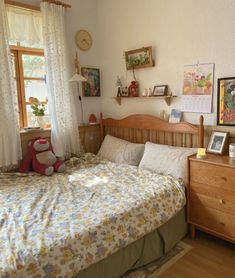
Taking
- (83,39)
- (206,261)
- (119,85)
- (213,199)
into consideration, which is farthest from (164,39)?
(206,261)

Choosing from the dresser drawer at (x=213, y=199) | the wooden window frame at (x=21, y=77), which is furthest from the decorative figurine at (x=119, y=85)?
the dresser drawer at (x=213, y=199)

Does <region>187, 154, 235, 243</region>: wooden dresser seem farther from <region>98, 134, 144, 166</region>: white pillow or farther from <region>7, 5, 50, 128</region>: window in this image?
<region>7, 5, 50, 128</region>: window

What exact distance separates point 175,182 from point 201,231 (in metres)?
0.61

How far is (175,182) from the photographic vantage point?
2289 millimetres

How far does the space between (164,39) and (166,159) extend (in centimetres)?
133

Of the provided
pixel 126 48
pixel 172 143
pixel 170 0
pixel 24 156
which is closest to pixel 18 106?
pixel 24 156

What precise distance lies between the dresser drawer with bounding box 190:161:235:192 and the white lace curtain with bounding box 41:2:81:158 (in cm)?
154

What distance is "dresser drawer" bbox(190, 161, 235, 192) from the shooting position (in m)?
2.01

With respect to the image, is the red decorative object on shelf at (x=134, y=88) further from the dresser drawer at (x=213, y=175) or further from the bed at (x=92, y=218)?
the dresser drawer at (x=213, y=175)

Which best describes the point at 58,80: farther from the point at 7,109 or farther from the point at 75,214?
the point at 75,214

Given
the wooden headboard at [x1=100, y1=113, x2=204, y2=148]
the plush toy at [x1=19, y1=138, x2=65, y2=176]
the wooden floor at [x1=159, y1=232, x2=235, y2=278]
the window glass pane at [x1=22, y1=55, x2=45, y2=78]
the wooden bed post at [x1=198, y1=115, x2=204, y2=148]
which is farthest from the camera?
the window glass pane at [x1=22, y1=55, x2=45, y2=78]

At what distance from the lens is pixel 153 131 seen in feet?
9.73

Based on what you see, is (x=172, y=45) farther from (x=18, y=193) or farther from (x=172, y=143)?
(x=18, y=193)

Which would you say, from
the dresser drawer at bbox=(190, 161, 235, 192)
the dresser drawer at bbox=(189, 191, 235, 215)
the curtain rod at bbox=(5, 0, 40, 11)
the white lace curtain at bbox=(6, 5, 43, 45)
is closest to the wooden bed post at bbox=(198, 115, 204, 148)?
the dresser drawer at bbox=(190, 161, 235, 192)
